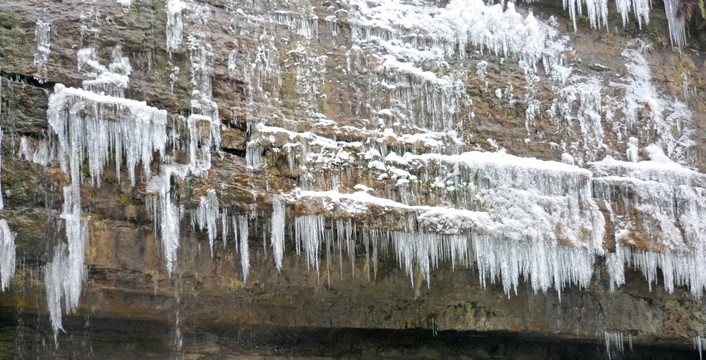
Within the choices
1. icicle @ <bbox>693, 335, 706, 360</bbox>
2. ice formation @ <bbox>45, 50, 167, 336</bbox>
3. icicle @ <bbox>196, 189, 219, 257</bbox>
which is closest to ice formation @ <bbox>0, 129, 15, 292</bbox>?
ice formation @ <bbox>45, 50, 167, 336</bbox>

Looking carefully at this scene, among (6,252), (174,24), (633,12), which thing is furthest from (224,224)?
(633,12)

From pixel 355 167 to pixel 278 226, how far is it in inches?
42.1

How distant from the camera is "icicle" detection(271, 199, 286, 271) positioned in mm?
6863

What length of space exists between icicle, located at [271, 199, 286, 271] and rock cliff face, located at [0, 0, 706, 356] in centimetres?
2

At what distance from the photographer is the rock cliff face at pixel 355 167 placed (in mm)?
6488

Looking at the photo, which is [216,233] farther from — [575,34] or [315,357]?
[575,34]

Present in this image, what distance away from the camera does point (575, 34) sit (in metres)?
8.80

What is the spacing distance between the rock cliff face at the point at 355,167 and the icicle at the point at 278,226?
0.07 ft

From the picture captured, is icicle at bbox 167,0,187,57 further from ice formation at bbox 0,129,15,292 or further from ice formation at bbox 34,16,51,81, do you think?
ice formation at bbox 0,129,15,292

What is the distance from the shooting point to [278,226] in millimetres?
6891

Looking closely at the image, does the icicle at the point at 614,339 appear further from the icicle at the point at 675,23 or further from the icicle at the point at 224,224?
the icicle at the point at 224,224

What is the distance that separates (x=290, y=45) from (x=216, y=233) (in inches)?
88.2

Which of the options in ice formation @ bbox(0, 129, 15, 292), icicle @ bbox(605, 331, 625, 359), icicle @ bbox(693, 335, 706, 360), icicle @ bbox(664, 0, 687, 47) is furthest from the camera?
icicle @ bbox(664, 0, 687, 47)

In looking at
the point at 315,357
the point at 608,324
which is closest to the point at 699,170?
the point at 608,324
